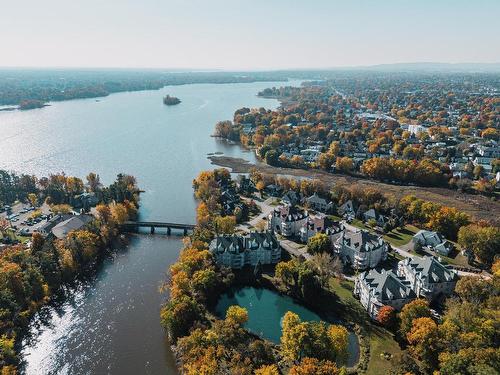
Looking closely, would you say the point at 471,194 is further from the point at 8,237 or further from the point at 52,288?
the point at 8,237

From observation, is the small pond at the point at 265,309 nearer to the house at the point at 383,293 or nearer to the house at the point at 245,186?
the house at the point at 383,293

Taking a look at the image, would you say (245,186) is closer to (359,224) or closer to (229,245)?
(359,224)

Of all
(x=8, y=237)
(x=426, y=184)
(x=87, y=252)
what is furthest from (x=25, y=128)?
(x=426, y=184)

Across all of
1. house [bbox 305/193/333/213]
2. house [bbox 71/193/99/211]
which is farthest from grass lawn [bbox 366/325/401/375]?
house [bbox 71/193/99/211]

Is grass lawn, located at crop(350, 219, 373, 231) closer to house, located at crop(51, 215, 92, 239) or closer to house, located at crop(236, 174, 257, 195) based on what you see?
house, located at crop(236, 174, 257, 195)

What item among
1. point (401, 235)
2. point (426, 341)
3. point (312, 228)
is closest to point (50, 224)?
point (312, 228)

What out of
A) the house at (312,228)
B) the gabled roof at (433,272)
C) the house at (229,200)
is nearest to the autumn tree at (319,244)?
the house at (312,228)
